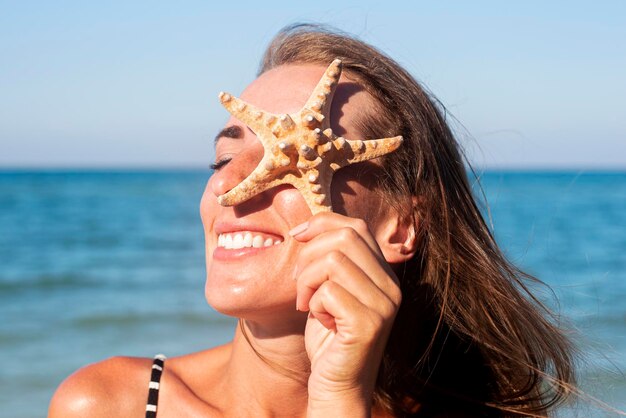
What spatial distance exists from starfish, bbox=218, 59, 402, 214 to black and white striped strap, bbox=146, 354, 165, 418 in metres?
1.00

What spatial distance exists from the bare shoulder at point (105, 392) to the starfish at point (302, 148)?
1.04 metres

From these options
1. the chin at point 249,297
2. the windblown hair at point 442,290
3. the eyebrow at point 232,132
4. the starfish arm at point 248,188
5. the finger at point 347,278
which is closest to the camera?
the finger at point 347,278

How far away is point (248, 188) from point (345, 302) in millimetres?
510

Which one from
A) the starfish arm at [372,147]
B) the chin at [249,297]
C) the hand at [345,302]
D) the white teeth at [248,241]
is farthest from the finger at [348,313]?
the starfish arm at [372,147]

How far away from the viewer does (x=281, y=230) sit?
265 centimetres

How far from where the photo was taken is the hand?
2.28 m

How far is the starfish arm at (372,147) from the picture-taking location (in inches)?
104

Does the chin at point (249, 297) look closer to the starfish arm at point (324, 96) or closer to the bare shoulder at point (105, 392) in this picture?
the starfish arm at point (324, 96)

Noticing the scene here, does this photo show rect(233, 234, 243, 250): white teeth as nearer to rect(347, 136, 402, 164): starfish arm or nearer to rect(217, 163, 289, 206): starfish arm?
rect(217, 163, 289, 206): starfish arm

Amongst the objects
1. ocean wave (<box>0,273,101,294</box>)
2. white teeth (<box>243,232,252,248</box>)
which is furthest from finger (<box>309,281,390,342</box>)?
ocean wave (<box>0,273,101,294</box>)

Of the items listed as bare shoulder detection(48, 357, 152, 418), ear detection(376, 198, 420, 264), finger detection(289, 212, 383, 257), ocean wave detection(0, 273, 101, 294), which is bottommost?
ocean wave detection(0, 273, 101, 294)

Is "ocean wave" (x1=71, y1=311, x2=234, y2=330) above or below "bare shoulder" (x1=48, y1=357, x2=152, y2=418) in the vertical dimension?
below

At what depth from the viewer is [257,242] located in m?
2.66

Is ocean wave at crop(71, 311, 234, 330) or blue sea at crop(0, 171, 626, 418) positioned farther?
ocean wave at crop(71, 311, 234, 330)
